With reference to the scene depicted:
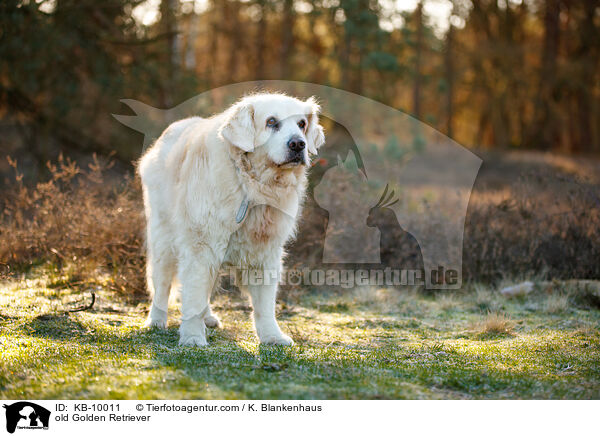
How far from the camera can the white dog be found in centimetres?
478

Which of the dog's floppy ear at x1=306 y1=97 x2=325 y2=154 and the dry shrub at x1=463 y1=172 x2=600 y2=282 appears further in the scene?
the dry shrub at x1=463 y1=172 x2=600 y2=282

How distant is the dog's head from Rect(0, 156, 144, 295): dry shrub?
2.63 metres

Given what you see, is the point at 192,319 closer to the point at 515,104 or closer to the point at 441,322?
the point at 441,322

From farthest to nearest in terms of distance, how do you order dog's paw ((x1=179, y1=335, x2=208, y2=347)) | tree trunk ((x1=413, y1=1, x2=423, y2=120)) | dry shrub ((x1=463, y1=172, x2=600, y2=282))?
tree trunk ((x1=413, y1=1, x2=423, y2=120))
dry shrub ((x1=463, y1=172, x2=600, y2=282))
dog's paw ((x1=179, y1=335, x2=208, y2=347))

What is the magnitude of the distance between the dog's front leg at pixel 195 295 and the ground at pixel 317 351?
211mm

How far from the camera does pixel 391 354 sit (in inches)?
193

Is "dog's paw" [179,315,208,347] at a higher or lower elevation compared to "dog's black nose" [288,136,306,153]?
lower

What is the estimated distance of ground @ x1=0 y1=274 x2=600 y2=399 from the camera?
3785 millimetres

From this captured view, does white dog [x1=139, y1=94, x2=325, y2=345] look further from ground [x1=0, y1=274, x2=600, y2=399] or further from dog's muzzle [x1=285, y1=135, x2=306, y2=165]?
ground [x1=0, y1=274, x2=600, y2=399]

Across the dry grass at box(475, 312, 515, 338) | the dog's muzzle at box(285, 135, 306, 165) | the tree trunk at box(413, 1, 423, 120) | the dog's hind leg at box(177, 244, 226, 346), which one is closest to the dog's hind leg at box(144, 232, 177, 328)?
the dog's hind leg at box(177, 244, 226, 346)

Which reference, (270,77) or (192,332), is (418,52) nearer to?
(270,77)
